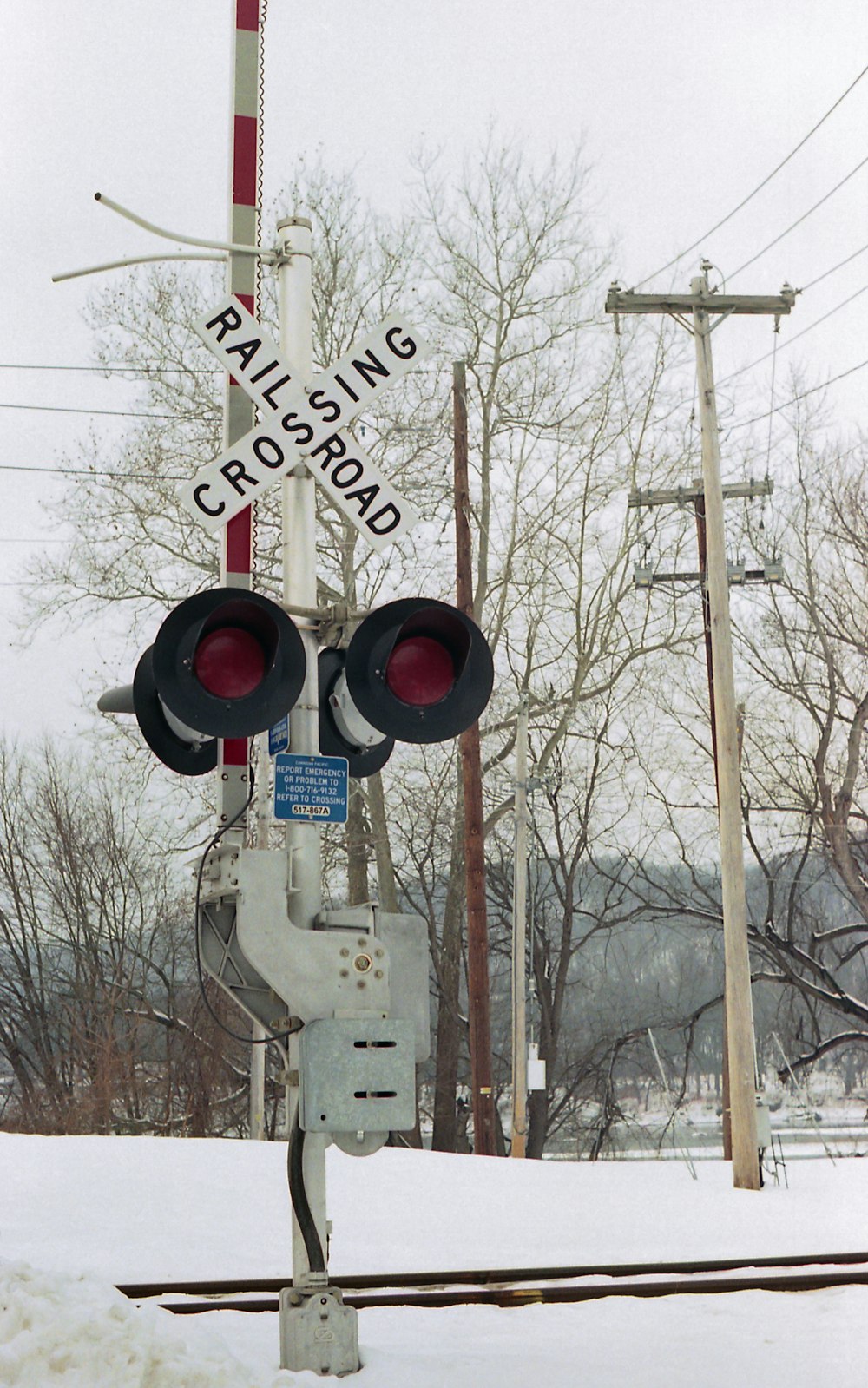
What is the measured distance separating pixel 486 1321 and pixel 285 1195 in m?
4.50

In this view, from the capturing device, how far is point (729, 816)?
14.5 meters

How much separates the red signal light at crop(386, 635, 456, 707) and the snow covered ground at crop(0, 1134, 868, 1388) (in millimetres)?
2331

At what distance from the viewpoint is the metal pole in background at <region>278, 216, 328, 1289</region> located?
5367 mm

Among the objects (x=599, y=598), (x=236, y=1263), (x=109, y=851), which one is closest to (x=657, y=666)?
(x=599, y=598)

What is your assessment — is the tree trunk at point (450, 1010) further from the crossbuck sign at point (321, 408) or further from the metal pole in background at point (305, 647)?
the crossbuck sign at point (321, 408)

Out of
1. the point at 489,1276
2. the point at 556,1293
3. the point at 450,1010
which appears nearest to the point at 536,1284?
the point at 489,1276

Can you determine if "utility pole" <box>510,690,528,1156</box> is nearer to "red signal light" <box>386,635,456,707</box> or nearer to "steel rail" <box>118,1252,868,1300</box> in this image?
"steel rail" <box>118,1252,868,1300</box>

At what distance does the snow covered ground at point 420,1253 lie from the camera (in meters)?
4.63

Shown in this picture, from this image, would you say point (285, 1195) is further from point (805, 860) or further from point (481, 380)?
point (805, 860)

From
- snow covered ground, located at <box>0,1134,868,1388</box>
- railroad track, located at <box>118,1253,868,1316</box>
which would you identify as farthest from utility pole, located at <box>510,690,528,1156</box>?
railroad track, located at <box>118,1253,868,1316</box>

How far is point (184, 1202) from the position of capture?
1046cm

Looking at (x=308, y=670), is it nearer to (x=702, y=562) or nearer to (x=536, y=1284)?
(x=536, y=1284)

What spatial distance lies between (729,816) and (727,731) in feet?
3.11

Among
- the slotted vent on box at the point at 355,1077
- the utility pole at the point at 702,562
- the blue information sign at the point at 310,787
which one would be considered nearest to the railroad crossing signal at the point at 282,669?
the blue information sign at the point at 310,787
